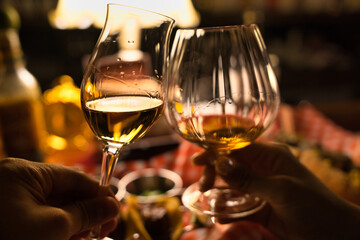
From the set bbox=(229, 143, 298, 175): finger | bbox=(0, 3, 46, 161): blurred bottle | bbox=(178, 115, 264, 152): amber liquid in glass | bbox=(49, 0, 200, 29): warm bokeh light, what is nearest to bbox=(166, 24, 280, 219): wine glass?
bbox=(178, 115, 264, 152): amber liquid in glass

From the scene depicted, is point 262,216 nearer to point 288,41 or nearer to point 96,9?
point 96,9

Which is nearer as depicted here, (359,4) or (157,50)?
(157,50)

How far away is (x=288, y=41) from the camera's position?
360 centimetres

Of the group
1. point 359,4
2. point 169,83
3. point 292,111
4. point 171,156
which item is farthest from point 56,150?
point 359,4

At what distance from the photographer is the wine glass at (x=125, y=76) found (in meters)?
0.57

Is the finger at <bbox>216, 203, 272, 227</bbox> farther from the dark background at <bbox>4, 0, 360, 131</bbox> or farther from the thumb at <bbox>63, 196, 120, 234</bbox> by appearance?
the dark background at <bbox>4, 0, 360, 131</bbox>

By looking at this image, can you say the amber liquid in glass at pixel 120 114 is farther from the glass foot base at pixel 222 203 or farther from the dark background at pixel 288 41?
the dark background at pixel 288 41

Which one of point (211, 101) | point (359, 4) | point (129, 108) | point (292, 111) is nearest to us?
point (129, 108)

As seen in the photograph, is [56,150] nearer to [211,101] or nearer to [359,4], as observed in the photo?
[211,101]

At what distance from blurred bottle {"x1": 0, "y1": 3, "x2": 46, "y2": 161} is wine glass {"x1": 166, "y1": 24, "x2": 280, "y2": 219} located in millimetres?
610

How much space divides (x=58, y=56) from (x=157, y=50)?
303cm

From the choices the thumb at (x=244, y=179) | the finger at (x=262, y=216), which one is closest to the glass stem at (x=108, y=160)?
the thumb at (x=244, y=179)

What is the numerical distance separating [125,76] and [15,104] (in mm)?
672

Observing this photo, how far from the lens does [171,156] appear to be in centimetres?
135
